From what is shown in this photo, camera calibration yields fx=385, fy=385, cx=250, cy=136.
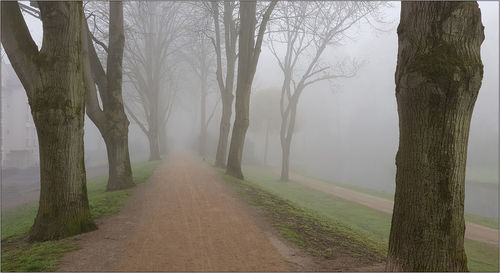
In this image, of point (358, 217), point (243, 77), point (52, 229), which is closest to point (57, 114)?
point (52, 229)

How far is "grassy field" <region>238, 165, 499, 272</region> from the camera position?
10216 millimetres

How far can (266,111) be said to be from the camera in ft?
137

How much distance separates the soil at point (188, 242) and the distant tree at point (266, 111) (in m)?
31.4

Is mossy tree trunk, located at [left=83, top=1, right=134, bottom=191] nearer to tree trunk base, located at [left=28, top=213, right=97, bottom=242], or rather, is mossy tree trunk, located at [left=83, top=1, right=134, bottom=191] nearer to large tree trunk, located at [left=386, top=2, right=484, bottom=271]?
tree trunk base, located at [left=28, top=213, right=97, bottom=242]

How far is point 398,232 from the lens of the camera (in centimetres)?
457

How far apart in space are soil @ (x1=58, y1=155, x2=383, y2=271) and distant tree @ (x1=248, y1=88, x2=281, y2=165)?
103ft

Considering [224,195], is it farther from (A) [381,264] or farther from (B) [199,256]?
(A) [381,264]

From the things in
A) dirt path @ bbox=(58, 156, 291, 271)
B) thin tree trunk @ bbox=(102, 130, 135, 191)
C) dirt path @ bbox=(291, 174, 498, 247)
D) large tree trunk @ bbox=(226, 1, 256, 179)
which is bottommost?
dirt path @ bbox=(291, 174, 498, 247)

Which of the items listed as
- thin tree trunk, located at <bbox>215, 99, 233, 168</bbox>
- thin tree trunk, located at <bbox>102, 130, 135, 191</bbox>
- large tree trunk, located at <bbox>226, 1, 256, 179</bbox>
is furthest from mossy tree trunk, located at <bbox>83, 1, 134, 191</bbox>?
thin tree trunk, located at <bbox>215, 99, 233, 168</bbox>

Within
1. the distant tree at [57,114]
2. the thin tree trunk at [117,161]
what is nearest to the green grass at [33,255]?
the distant tree at [57,114]

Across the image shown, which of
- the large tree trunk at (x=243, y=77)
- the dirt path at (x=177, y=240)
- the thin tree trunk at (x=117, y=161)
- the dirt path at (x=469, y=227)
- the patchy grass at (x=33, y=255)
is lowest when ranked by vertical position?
the dirt path at (x=469, y=227)

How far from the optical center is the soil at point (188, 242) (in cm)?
587

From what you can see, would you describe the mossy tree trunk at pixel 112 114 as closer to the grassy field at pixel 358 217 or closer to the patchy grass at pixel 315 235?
the patchy grass at pixel 315 235

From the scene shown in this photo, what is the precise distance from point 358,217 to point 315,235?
7.33 metres
